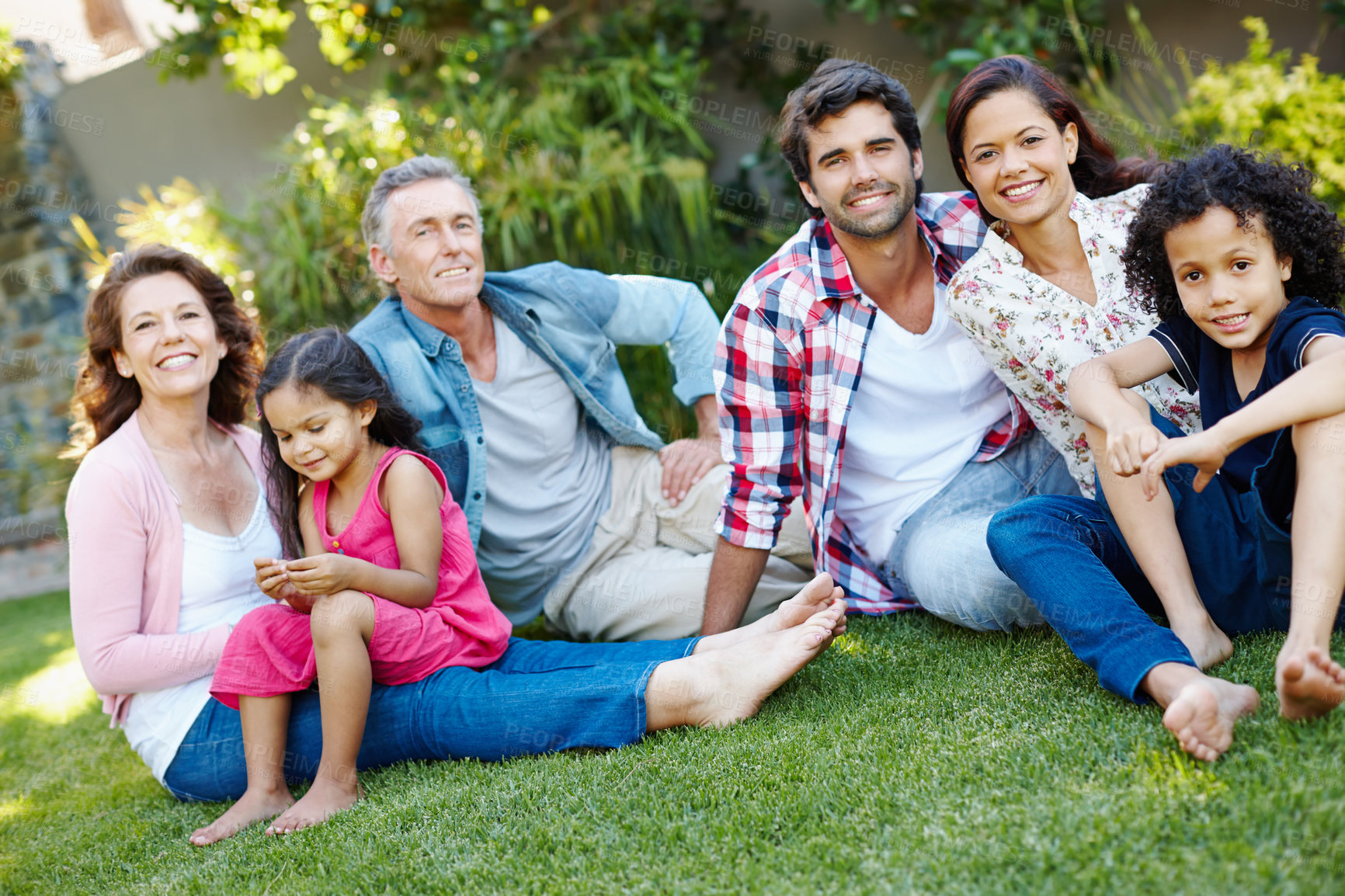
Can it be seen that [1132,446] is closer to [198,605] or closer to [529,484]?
[529,484]

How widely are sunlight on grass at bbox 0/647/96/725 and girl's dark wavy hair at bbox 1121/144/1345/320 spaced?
3.43 metres

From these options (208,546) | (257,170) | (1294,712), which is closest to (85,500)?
(208,546)

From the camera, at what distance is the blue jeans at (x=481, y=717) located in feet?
7.02

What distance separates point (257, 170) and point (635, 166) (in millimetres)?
2870

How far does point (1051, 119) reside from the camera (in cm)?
230

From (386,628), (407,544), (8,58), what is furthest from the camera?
(8,58)

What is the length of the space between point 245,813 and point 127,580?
0.62 m

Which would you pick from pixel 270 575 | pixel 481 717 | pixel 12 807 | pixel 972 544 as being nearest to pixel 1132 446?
pixel 972 544

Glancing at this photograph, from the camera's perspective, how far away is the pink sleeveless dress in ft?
7.13

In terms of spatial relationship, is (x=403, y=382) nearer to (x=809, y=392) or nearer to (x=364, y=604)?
(x=364, y=604)

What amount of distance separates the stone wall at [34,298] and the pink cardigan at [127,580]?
484 centimetres

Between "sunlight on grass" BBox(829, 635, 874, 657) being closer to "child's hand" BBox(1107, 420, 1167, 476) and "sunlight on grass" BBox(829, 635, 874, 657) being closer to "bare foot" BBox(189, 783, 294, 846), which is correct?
"child's hand" BBox(1107, 420, 1167, 476)

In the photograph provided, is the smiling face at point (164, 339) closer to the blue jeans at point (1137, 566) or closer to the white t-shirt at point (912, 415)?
the white t-shirt at point (912, 415)

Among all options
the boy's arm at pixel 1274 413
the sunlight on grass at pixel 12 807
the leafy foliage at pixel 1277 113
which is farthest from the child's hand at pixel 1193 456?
the sunlight on grass at pixel 12 807
